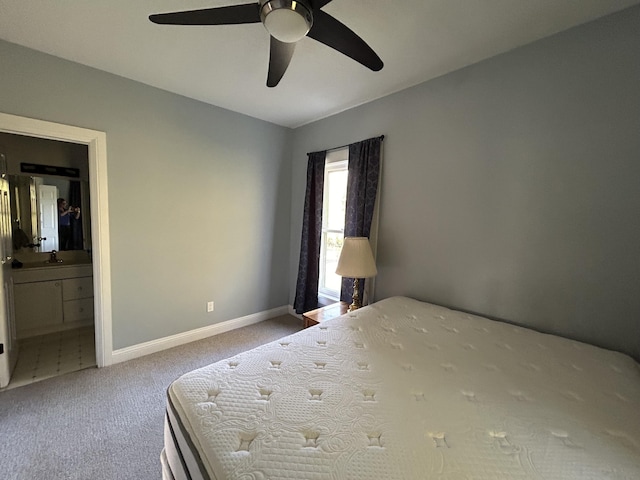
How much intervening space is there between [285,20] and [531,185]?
1.74m

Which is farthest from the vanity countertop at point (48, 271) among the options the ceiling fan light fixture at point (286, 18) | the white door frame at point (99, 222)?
the ceiling fan light fixture at point (286, 18)

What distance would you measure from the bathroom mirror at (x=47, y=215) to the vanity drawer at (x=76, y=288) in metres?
0.43

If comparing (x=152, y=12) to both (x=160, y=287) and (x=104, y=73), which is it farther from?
(x=160, y=287)

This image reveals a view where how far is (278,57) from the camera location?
1492 mm

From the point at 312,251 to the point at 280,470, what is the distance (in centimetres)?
257

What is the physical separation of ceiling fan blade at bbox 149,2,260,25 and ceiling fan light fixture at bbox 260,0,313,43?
0.07 m

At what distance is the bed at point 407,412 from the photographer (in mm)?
729

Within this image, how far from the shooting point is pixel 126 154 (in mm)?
2295

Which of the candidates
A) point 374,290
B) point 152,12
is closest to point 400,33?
point 152,12

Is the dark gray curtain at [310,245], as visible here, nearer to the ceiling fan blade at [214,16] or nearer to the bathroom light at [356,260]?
the bathroom light at [356,260]

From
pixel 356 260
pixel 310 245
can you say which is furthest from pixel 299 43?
pixel 310 245

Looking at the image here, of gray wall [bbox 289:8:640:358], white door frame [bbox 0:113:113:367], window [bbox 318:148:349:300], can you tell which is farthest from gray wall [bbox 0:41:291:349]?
gray wall [bbox 289:8:640:358]

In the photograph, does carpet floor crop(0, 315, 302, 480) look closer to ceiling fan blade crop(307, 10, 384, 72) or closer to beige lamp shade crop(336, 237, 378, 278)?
beige lamp shade crop(336, 237, 378, 278)

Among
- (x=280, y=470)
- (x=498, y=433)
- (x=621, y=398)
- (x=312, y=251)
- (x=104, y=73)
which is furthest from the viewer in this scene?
(x=312, y=251)
